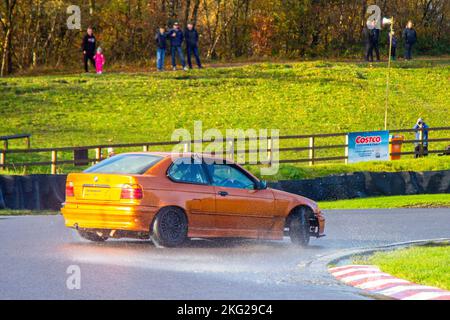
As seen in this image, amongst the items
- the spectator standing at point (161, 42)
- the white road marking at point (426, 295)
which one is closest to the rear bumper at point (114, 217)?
the white road marking at point (426, 295)

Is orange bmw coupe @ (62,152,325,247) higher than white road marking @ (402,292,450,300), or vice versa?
orange bmw coupe @ (62,152,325,247)

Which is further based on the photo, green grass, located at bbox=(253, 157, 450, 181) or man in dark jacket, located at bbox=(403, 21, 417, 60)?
man in dark jacket, located at bbox=(403, 21, 417, 60)

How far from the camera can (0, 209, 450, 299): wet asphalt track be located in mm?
12227

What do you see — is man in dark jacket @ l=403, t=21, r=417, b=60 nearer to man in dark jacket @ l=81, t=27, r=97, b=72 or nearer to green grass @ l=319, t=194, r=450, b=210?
man in dark jacket @ l=81, t=27, r=97, b=72

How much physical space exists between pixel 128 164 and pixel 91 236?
1.26 m

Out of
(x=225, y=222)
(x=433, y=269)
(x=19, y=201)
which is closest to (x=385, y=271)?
(x=433, y=269)

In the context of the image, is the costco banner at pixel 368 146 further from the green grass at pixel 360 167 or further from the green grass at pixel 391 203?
the green grass at pixel 391 203

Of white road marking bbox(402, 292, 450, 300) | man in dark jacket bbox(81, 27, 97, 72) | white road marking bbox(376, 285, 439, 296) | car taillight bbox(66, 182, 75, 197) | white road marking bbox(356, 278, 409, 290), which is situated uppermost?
man in dark jacket bbox(81, 27, 97, 72)

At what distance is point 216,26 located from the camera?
2552 inches

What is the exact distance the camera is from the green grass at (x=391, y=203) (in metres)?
27.6

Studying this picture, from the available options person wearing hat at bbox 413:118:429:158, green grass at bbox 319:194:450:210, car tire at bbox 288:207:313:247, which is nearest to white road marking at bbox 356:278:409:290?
car tire at bbox 288:207:313:247

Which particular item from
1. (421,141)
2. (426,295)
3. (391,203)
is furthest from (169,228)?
(421,141)

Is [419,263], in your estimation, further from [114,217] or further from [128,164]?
[128,164]

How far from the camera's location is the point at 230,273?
13.9 metres
